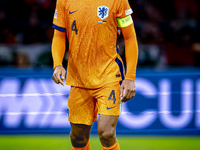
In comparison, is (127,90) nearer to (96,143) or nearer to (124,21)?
(124,21)

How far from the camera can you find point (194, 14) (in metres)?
8.33

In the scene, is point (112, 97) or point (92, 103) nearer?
point (112, 97)

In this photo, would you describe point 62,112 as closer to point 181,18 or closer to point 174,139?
point 174,139

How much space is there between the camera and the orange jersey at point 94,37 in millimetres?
2486

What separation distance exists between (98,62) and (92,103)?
13.8 inches

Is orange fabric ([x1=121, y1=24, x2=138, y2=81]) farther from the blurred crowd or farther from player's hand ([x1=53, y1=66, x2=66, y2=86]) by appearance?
the blurred crowd

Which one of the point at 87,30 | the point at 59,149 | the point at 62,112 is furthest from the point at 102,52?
the point at 62,112

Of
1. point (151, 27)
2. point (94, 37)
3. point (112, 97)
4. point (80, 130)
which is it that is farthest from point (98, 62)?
point (151, 27)

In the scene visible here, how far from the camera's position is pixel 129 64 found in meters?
2.53

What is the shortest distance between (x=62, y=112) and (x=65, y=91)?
316mm

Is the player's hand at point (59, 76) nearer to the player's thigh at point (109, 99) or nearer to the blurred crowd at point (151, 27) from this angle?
the player's thigh at point (109, 99)

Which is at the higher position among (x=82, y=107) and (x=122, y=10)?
(x=122, y=10)

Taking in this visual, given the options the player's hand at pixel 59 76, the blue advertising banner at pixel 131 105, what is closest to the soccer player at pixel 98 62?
the player's hand at pixel 59 76

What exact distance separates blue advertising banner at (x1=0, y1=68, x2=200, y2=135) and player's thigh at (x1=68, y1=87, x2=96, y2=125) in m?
2.08
